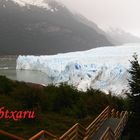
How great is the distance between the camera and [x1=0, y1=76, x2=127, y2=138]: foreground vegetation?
8.83 meters

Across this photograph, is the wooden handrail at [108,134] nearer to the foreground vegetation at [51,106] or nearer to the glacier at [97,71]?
the foreground vegetation at [51,106]

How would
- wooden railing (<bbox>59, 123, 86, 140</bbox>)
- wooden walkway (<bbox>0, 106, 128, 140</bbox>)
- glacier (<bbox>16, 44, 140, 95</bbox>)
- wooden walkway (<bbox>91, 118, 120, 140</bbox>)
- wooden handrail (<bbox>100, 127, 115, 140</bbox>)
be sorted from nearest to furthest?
wooden walkway (<bbox>0, 106, 128, 140</bbox>)
wooden railing (<bbox>59, 123, 86, 140</bbox>)
wooden handrail (<bbox>100, 127, 115, 140</bbox>)
wooden walkway (<bbox>91, 118, 120, 140</bbox>)
glacier (<bbox>16, 44, 140, 95</bbox>)

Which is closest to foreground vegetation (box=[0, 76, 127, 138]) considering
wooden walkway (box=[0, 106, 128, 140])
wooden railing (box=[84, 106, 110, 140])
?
wooden railing (box=[84, 106, 110, 140])

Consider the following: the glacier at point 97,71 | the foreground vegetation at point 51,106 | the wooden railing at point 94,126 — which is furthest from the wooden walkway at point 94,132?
the glacier at point 97,71

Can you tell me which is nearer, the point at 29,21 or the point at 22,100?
the point at 22,100

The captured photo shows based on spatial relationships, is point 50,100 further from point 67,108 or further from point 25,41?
point 25,41

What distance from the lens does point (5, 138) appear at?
6.59 m

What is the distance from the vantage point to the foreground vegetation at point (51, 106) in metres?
8.83

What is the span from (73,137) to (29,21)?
12851 cm

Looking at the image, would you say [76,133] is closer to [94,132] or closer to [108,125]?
[94,132]

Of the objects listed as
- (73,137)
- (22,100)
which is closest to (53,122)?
(22,100)

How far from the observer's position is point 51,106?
A: 12094 mm

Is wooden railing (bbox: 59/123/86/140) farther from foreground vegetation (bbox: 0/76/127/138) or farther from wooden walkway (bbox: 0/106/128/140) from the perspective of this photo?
foreground vegetation (bbox: 0/76/127/138)

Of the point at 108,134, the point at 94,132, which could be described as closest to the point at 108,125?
the point at 94,132
